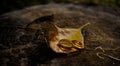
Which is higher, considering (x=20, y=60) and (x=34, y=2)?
(x=20, y=60)

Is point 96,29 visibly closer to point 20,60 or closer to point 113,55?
point 113,55

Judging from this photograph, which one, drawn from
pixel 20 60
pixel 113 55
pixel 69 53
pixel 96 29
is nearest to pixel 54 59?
pixel 69 53

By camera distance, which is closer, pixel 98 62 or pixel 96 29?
pixel 98 62

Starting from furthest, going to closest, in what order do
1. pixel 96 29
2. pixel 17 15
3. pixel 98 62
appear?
pixel 17 15, pixel 96 29, pixel 98 62

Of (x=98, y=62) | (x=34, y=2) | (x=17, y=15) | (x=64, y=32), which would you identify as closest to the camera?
(x=98, y=62)

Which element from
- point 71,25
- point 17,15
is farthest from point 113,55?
point 17,15

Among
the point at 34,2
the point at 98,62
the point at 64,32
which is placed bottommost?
the point at 34,2
